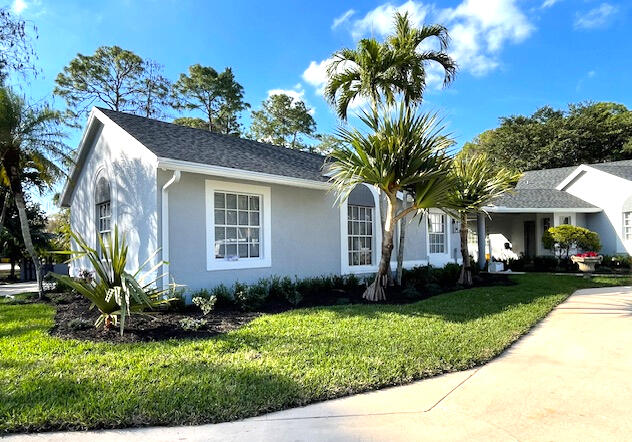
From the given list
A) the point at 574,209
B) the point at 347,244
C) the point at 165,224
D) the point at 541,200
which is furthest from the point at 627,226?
the point at 165,224

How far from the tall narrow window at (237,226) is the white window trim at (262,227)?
0.36 feet

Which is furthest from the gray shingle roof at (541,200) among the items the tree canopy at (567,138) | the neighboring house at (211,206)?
the tree canopy at (567,138)

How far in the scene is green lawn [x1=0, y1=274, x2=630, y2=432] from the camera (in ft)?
11.3

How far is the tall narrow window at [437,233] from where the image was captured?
14758 millimetres

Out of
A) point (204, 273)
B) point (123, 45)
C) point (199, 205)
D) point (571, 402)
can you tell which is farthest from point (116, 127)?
point (123, 45)

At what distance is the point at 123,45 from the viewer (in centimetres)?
2712

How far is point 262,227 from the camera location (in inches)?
381

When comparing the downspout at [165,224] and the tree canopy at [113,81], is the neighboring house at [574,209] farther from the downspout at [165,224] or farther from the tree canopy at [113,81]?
the tree canopy at [113,81]

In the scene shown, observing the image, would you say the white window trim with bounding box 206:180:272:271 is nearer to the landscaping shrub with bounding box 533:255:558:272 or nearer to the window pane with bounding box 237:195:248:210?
the window pane with bounding box 237:195:248:210

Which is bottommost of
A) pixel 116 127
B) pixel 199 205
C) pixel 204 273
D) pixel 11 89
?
pixel 204 273

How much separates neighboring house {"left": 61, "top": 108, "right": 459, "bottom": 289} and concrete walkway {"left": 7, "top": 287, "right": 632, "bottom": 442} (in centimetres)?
541

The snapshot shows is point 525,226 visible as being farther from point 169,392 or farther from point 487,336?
point 169,392

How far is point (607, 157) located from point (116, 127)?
3878 centimetres

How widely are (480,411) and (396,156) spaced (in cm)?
613
